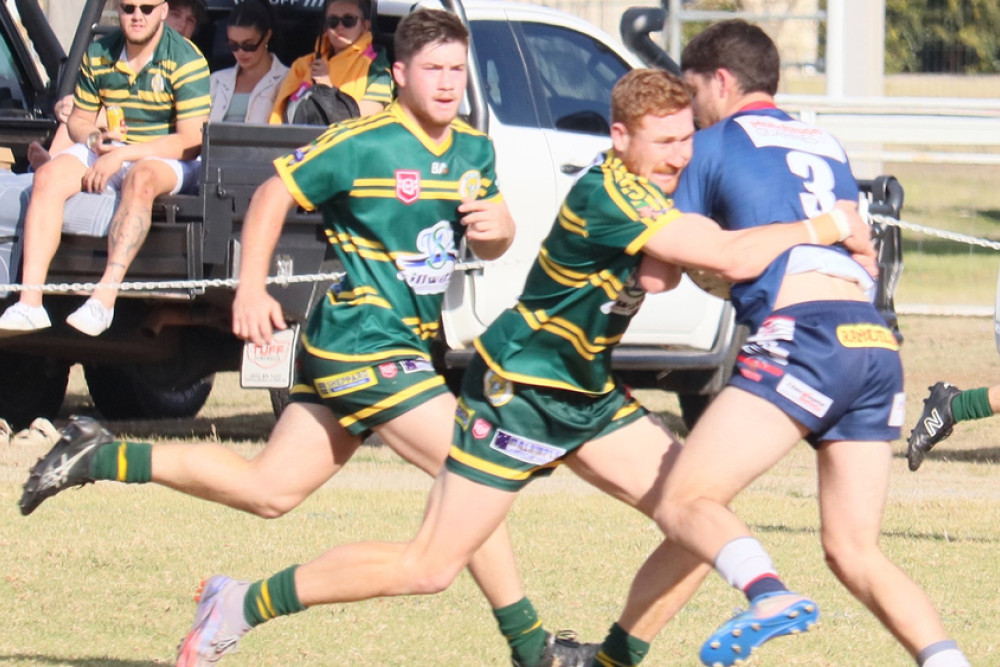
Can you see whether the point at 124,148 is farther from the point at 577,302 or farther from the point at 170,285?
the point at 577,302

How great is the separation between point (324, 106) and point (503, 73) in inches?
41.1

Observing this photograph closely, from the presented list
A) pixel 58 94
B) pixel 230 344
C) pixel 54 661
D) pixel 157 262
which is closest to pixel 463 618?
pixel 54 661

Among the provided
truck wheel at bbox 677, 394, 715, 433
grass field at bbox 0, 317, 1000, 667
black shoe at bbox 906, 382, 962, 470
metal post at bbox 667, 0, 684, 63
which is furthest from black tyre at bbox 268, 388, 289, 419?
metal post at bbox 667, 0, 684, 63

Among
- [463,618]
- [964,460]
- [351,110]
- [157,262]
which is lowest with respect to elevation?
[964,460]

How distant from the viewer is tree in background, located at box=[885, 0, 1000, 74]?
29.6 metres

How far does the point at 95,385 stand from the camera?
1083cm

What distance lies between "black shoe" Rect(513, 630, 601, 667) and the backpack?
3.97 metres

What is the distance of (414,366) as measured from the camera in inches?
193

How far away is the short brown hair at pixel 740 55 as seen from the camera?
458cm

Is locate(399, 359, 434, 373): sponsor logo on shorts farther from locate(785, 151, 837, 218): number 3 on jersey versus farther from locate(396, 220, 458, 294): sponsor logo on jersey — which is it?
locate(785, 151, 837, 218): number 3 on jersey

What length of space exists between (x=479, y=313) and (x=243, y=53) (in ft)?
5.83

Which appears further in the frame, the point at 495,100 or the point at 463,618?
the point at 495,100

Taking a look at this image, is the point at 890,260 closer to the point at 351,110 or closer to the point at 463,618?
the point at 351,110

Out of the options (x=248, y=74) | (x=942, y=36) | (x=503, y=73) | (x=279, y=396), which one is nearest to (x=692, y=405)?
(x=503, y=73)
